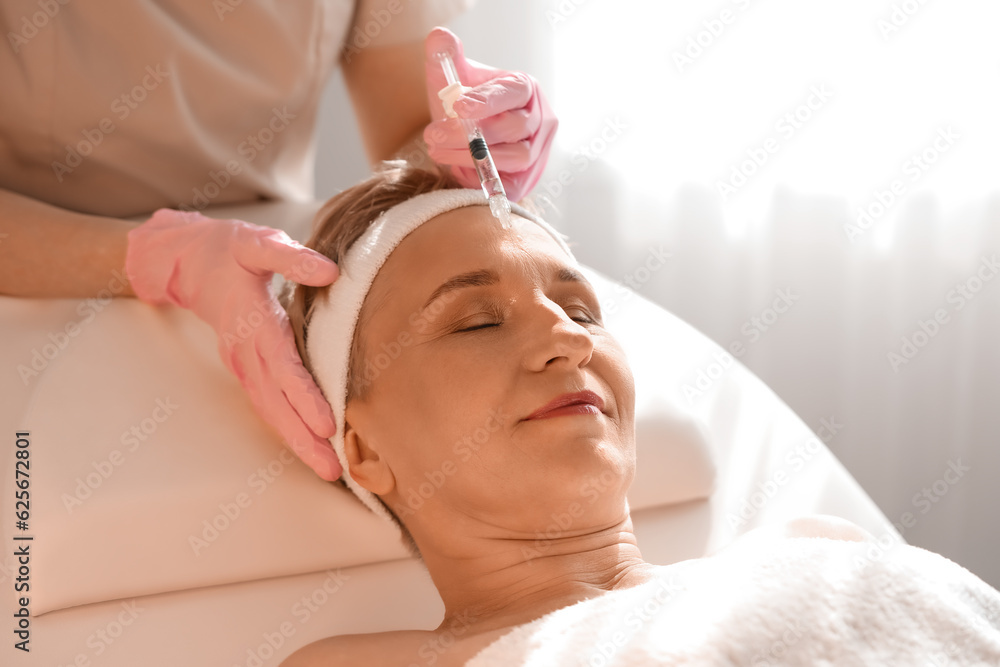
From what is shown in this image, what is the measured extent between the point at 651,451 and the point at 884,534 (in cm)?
41

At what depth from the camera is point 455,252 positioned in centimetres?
121

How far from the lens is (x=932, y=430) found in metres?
2.41

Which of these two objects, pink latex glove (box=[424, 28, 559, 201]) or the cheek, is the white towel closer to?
the cheek

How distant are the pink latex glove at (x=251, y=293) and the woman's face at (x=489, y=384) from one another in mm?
78

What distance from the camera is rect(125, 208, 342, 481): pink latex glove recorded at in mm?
1269

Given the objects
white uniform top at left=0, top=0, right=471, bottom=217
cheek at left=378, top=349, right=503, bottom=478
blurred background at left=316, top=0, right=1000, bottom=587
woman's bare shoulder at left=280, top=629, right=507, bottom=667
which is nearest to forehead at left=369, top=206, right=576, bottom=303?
cheek at left=378, top=349, right=503, bottom=478

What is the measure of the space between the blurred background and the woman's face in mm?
1297

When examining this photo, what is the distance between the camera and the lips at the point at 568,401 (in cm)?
109

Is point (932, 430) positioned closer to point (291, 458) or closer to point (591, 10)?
point (591, 10)

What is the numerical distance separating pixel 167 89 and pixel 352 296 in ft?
2.17

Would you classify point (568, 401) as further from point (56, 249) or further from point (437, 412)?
point (56, 249)

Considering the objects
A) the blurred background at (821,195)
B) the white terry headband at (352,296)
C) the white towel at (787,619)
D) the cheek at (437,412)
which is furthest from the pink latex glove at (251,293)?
the blurred background at (821,195)

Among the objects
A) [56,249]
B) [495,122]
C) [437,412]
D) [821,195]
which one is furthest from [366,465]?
[821,195]

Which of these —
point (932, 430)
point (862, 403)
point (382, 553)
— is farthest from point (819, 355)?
point (382, 553)
